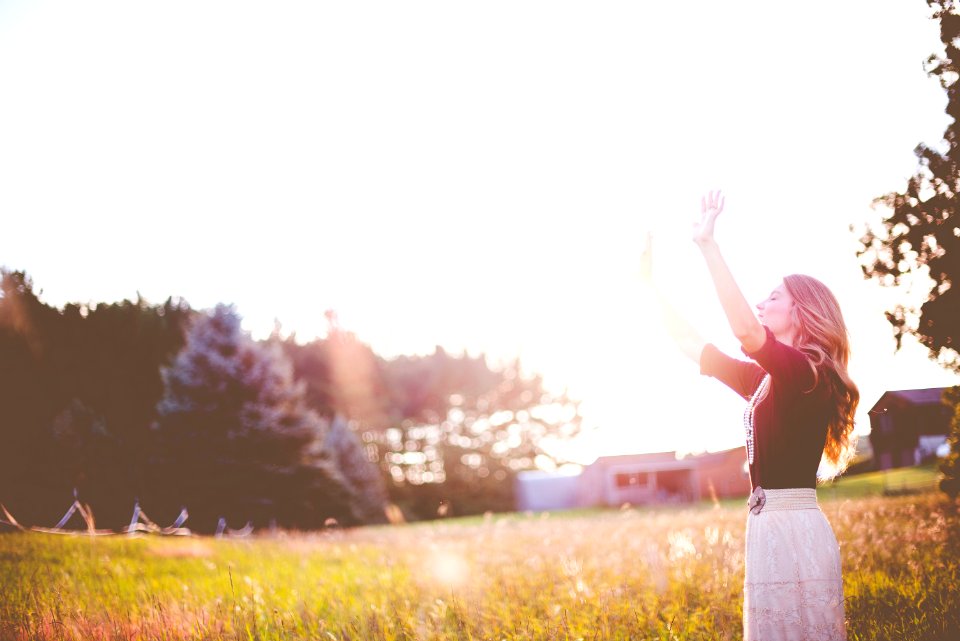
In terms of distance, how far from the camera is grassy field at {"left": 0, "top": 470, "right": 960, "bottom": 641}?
432 centimetres

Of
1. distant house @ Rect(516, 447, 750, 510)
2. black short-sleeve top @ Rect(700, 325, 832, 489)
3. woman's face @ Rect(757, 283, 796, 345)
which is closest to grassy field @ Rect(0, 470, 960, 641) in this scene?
black short-sleeve top @ Rect(700, 325, 832, 489)

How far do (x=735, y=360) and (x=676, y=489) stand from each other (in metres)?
44.8

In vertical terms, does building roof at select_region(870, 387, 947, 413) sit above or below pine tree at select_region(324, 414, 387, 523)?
above

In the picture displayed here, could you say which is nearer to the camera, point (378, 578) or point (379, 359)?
point (378, 578)

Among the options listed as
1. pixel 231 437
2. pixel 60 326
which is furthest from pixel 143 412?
pixel 60 326

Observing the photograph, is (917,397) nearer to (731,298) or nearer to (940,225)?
(940,225)

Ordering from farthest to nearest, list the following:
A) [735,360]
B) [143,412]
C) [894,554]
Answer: [143,412] → [894,554] → [735,360]

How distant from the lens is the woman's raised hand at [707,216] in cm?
227

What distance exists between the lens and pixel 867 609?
4.57 m

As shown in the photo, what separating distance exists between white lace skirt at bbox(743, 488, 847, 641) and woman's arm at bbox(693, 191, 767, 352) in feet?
2.45

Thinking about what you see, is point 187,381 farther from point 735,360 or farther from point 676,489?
point 676,489

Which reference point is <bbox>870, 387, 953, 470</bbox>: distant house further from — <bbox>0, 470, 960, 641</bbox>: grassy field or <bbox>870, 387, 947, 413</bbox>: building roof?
<bbox>0, 470, 960, 641</bbox>: grassy field

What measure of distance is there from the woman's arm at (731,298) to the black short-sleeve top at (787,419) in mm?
88

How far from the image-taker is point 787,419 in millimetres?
2283
